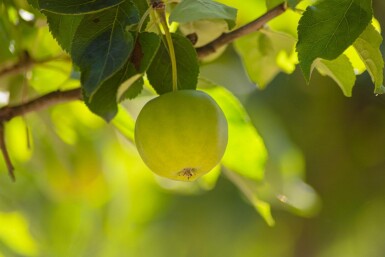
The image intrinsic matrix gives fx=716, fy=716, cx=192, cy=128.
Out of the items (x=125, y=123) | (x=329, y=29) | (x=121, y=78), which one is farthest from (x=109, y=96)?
(x=125, y=123)

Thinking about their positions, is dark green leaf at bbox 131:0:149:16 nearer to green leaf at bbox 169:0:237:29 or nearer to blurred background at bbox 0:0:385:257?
green leaf at bbox 169:0:237:29

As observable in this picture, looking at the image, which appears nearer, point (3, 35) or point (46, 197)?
point (3, 35)

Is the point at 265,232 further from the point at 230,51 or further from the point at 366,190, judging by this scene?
the point at 230,51

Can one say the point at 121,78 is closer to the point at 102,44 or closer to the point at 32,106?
A: the point at 102,44

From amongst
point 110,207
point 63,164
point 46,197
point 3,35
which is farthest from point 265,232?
point 3,35

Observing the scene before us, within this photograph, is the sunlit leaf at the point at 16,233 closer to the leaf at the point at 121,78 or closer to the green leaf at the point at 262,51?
the green leaf at the point at 262,51

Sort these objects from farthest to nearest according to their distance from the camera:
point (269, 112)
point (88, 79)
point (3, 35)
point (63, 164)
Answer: point (269, 112) < point (63, 164) < point (3, 35) < point (88, 79)
